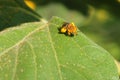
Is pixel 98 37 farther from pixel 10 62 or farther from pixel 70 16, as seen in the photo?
pixel 10 62

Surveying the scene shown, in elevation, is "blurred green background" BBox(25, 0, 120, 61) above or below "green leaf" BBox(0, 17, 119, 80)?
below

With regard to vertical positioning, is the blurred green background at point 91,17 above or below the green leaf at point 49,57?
below

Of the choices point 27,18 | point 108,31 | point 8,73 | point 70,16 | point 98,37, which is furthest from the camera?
point 108,31

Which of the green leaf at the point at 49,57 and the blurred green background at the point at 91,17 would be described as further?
the blurred green background at the point at 91,17

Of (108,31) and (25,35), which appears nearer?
(25,35)

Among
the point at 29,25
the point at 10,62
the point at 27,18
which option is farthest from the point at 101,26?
the point at 10,62
